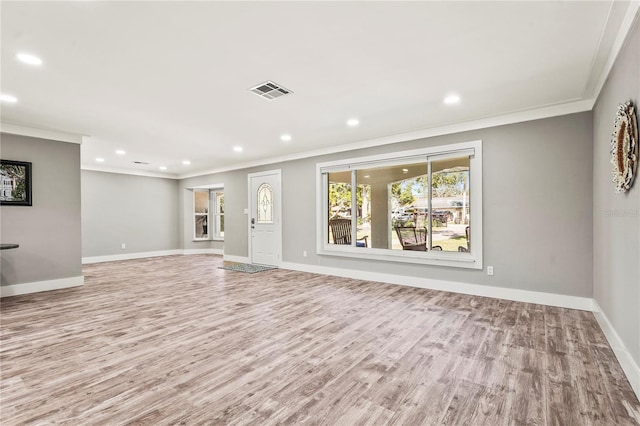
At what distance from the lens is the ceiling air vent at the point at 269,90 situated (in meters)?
3.12

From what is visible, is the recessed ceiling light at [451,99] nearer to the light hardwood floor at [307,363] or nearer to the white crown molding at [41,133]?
the light hardwood floor at [307,363]

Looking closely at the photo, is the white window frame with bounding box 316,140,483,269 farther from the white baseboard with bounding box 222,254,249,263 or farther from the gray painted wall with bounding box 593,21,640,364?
the white baseboard with bounding box 222,254,249,263

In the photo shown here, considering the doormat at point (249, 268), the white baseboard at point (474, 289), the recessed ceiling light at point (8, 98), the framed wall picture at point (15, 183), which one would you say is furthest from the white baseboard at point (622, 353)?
the framed wall picture at point (15, 183)

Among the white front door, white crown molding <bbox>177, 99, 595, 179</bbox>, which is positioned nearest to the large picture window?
the white front door

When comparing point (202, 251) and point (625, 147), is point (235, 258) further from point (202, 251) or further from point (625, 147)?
point (625, 147)

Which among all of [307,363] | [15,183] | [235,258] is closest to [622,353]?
[307,363]

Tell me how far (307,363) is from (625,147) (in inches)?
110

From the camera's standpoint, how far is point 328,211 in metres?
6.00

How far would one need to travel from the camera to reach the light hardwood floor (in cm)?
173

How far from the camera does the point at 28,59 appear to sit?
258 cm

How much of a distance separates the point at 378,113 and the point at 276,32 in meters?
2.07

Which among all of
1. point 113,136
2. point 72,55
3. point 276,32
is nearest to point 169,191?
point 113,136

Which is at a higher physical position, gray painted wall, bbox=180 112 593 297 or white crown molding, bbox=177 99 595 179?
white crown molding, bbox=177 99 595 179

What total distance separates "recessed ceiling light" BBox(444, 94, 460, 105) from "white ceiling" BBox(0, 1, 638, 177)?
0.08m
